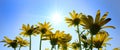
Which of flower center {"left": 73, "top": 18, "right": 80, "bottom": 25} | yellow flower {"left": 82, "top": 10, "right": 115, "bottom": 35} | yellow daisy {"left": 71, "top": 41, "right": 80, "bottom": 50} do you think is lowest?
yellow daisy {"left": 71, "top": 41, "right": 80, "bottom": 50}

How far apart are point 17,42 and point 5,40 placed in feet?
4.84

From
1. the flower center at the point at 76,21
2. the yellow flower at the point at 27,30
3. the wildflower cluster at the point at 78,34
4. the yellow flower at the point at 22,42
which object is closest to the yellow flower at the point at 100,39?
the wildflower cluster at the point at 78,34

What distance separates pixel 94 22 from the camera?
46.8 feet

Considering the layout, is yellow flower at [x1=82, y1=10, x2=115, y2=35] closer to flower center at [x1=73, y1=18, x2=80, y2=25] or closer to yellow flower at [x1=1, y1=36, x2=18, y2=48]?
flower center at [x1=73, y1=18, x2=80, y2=25]

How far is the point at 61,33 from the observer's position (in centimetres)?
1845

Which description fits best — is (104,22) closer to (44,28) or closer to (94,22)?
(94,22)

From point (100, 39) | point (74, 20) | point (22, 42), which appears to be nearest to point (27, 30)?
point (22, 42)

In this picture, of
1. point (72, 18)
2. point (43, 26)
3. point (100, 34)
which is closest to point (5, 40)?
point (43, 26)

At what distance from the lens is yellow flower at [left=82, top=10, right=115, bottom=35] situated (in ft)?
44.5

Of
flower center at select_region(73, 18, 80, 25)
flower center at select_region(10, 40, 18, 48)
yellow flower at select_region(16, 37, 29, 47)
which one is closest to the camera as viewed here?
flower center at select_region(73, 18, 80, 25)

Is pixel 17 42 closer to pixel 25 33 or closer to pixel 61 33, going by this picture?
pixel 25 33

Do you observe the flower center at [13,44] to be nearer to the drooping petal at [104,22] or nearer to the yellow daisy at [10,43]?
the yellow daisy at [10,43]

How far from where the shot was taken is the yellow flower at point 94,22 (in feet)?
44.5

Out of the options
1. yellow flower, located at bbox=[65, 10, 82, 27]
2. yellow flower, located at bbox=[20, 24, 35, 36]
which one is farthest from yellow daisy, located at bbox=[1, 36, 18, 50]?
yellow flower, located at bbox=[65, 10, 82, 27]
